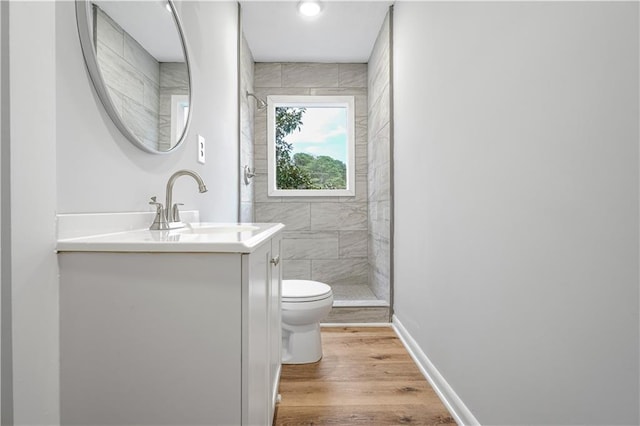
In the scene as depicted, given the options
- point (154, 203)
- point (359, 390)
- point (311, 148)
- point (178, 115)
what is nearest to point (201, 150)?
point (178, 115)

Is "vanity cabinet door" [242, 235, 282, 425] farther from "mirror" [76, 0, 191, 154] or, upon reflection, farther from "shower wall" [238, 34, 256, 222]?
"shower wall" [238, 34, 256, 222]

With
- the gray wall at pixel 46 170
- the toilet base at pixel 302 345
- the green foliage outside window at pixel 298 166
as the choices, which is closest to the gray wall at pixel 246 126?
the green foliage outside window at pixel 298 166

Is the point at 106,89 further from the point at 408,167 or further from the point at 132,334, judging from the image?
the point at 408,167

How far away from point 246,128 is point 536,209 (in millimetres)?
2542

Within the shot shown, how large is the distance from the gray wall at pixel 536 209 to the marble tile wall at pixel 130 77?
120 cm

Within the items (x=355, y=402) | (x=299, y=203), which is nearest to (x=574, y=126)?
(x=355, y=402)

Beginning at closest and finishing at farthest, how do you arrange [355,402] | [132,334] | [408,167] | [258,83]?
[132,334]
[355,402]
[408,167]
[258,83]

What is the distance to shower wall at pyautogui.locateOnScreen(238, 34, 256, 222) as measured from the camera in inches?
111

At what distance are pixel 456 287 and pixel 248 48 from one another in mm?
2776

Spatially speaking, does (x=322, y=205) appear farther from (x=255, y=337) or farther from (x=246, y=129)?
(x=255, y=337)

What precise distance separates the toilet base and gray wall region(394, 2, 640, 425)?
644mm

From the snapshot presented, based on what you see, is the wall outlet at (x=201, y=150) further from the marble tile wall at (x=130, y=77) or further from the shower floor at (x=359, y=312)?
the shower floor at (x=359, y=312)

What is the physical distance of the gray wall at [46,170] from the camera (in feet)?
2.18

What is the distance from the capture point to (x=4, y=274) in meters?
0.64
